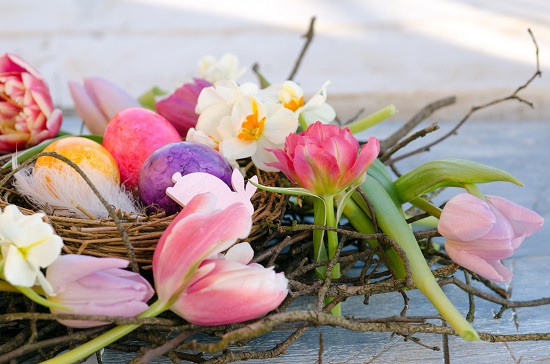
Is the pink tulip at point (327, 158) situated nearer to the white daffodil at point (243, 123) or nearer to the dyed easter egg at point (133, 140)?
the white daffodil at point (243, 123)

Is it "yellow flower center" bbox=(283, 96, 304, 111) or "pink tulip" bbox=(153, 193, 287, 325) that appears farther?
"yellow flower center" bbox=(283, 96, 304, 111)

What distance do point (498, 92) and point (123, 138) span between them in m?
1.13

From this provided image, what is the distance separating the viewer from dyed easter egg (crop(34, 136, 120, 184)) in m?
0.64

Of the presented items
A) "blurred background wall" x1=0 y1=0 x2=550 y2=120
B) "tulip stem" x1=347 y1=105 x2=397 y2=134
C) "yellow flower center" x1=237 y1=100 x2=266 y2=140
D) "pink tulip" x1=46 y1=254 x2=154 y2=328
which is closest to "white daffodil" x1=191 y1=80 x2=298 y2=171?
"yellow flower center" x1=237 y1=100 x2=266 y2=140

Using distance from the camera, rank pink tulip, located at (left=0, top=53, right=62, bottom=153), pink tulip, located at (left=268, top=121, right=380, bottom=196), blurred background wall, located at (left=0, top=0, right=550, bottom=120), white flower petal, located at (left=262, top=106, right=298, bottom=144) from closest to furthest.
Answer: pink tulip, located at (left=268, top=121, right=380, bottom=196) → white flower petal, located at (left=262, top=106, right=298, bottom=144) → pink tulip, located at (left=0, top=53, right=62, bottom=153) → blurred background wall, located at (left=0, top=0, right=550, bottom=120)

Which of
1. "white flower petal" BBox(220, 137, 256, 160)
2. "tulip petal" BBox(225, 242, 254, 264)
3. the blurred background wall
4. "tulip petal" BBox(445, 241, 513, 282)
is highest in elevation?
"white flower petal" BBox(220, 137, 256, 160)

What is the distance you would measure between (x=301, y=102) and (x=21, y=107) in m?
0.31

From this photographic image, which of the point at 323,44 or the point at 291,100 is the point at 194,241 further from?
the point at 323,44

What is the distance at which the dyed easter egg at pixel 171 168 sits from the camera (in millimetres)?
604

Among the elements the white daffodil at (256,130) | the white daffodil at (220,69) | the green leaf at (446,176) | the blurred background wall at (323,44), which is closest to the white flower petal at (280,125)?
the white daffodil at (256,130)

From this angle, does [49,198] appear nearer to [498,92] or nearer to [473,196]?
[473,196]

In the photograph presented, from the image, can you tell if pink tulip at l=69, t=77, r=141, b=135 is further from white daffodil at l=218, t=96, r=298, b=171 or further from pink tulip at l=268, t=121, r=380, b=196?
pink tulip at l=268, t=121, r=380, b=196

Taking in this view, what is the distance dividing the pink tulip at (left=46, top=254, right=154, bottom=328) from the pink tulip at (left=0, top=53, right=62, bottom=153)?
36 centimetres

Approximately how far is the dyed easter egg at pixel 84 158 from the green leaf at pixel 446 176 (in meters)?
0.26
